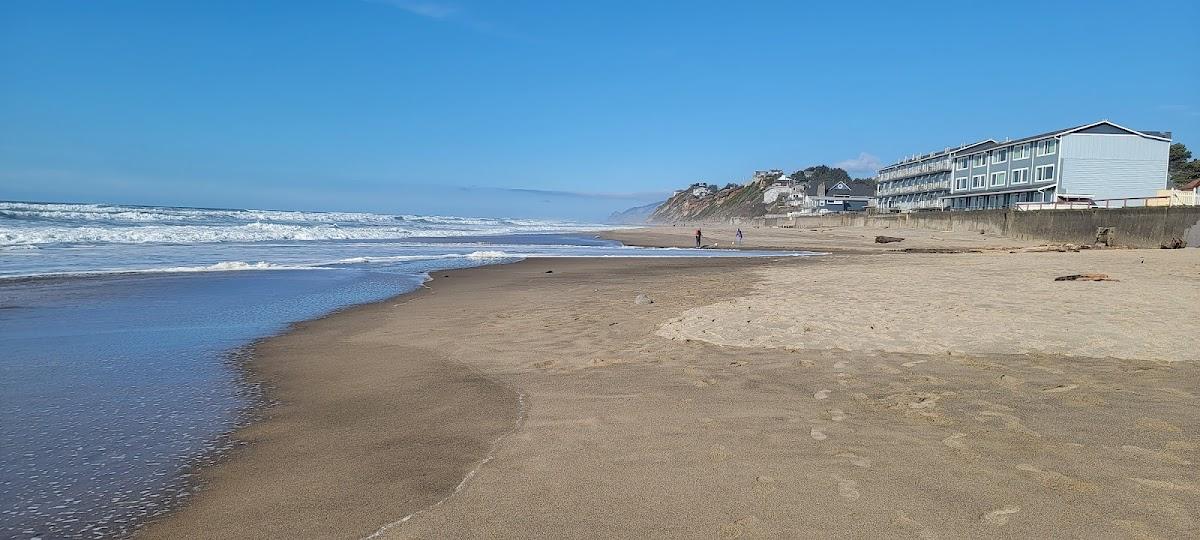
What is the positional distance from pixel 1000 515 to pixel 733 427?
5.65ft

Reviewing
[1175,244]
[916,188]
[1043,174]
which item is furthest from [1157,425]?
[916,188]

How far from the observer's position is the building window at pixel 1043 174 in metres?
53.3

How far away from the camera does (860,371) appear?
19.6 feet

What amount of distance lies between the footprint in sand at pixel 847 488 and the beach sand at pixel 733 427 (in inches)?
0.8

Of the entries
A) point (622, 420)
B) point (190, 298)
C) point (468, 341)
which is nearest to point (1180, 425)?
point (622, 420)

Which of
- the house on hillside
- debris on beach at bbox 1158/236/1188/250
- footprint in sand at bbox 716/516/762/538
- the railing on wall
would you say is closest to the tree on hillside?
the house on hillside

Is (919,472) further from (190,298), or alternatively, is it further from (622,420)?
(190,298)

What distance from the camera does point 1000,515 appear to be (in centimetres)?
316

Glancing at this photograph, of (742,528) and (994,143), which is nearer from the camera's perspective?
(742,528)

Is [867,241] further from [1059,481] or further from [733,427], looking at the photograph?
[1059,481]

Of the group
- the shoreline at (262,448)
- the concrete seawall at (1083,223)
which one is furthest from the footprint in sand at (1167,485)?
the concrete seawall at (1083,223)

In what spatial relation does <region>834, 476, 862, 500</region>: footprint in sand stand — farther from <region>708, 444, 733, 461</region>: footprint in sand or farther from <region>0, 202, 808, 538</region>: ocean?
<region>0, 202, 808, 538</region>: ocean

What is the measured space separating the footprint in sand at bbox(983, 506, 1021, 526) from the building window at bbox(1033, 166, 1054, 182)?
62.0 meters

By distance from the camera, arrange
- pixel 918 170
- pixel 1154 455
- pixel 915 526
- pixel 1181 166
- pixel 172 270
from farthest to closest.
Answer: pixel 918 170 → pixel 1181 166 → pixel 172 270 → pixel 1154 455 → pixel 915 526
